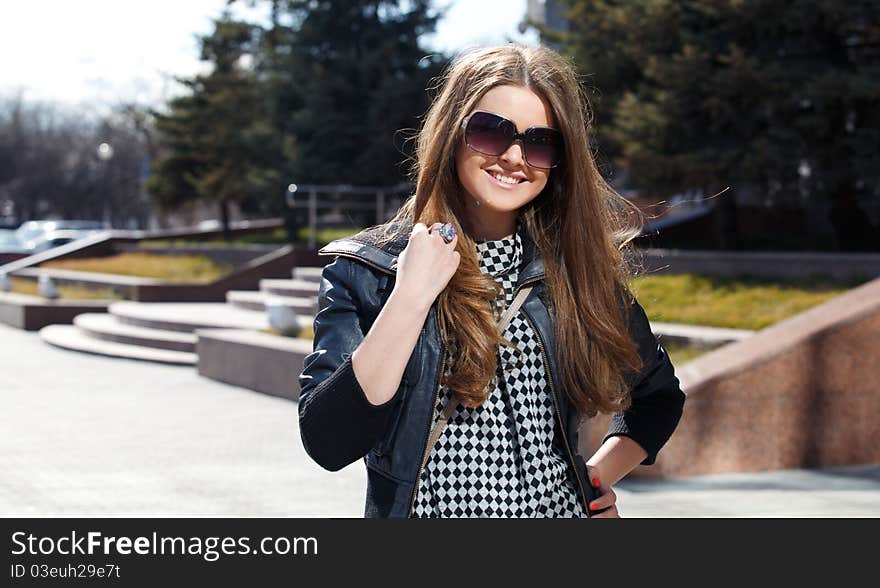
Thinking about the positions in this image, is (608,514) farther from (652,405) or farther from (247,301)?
(247,301)

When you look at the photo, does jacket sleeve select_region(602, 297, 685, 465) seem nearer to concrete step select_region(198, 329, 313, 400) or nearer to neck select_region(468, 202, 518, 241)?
neck select_region(468, 202, 518, 241)

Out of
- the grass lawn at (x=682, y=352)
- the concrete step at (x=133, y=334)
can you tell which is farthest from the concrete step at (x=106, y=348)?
the grass lawn at (x=682, y=352)

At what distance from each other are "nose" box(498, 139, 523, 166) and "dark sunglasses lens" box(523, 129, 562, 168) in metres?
0.01

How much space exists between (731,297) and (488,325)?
1121cm

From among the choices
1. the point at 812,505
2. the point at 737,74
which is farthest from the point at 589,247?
the point at 737,74

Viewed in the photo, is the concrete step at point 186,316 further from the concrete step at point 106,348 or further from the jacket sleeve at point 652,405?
the jacket sleeve at point 652,405

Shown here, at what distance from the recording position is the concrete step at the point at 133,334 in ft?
51.6

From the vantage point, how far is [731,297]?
13.0m

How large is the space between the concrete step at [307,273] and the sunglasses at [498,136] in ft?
60.6

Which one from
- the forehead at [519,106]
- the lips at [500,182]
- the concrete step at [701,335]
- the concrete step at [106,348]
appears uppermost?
the forehead at [519,106]

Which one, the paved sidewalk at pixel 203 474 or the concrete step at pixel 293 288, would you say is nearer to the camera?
the paved sidewalk at pixel 203 474

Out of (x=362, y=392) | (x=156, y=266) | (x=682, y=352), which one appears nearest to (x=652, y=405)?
(x=362, y=392)

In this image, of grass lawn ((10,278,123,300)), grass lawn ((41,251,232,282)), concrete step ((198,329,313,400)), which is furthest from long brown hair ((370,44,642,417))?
grass lawn ((41,251,232,282))
